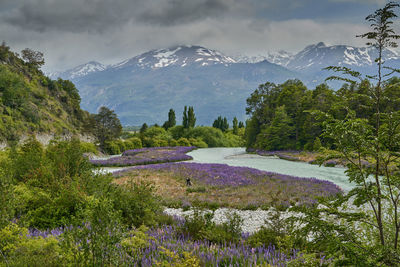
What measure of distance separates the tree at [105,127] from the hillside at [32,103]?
9.51 metres

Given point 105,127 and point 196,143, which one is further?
point 196,143

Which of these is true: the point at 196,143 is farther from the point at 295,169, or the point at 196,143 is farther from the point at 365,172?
the point at 365,172

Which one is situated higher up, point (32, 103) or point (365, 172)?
point (32, 103)

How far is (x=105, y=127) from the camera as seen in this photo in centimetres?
4100

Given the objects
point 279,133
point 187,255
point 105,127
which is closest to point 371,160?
point 187,255

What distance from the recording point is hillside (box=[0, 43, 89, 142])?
118 ft

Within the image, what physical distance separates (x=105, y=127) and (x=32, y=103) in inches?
605

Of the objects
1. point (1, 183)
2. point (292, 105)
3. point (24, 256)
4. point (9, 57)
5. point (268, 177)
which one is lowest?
point (268, 177)

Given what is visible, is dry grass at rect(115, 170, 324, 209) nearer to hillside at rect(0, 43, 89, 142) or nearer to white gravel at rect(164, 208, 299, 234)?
white gravel at rect(164, 208, 299, 234)

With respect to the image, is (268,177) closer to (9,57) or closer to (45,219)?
(45,219)

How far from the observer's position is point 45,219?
5.81 meters

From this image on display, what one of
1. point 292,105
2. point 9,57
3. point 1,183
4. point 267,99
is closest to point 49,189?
point 1,183

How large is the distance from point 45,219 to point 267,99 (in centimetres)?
4086

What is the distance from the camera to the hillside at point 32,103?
118 feet
